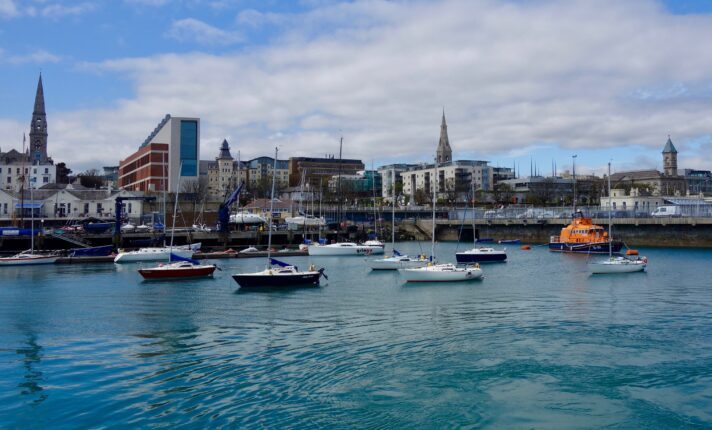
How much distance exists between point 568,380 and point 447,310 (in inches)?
568

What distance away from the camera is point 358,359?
896 inches

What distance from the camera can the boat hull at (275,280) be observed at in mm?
44406

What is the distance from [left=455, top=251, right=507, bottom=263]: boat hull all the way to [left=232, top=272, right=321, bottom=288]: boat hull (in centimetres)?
2575

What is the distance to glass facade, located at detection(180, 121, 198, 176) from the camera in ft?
457

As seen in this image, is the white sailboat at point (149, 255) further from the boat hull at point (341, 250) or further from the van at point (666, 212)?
the van at point (666, 212)

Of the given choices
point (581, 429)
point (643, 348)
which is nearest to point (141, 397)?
point (581, 429)

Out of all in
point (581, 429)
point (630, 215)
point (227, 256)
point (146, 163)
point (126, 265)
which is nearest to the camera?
point (581, 429)

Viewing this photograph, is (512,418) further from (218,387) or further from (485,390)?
(218,387)

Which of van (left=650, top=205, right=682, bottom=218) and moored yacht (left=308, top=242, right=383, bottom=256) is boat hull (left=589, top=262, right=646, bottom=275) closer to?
moored yacht (left=308, top=242, right=383, bottom=256)

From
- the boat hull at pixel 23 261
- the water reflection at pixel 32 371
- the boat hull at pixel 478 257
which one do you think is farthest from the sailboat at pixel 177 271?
the boat hull at pixel 478 257

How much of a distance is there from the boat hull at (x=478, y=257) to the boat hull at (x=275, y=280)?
25.8 metres

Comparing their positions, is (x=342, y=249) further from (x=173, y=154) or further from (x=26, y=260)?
(x=173, y=154)

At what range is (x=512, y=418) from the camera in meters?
16.8

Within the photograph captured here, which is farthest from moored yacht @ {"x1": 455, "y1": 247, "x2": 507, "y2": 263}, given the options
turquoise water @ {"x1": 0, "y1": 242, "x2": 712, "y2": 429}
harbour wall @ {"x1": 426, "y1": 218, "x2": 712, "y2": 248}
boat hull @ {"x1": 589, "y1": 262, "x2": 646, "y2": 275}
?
harbour wall @ {"x1": 426, "y1": 218, "x2": 712, "y2": 248}
